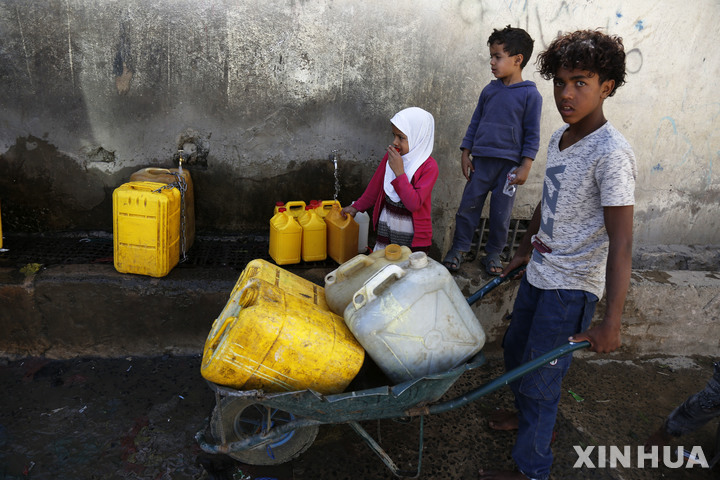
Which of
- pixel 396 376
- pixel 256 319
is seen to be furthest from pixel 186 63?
pixel 396 376

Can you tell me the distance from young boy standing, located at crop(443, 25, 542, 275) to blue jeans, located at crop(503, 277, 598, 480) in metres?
1.20

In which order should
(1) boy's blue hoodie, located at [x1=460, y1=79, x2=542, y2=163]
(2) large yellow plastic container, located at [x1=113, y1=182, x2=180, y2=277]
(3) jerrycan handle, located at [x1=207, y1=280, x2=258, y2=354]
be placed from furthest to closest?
(1) boy's blue hoodie, located at [x1=460, y1=79, x2=542, y2=163], (2) large yellow plastic container, located at [x1=113, y1=182, x2=180, y2=277], (3) jerrycan handle, located at [x1=207, y1=280, x2=258, y2=354]

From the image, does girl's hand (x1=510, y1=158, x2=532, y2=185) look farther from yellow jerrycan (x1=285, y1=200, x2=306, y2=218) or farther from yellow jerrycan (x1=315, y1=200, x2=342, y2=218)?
yellow jerrycan (x1=285, y1=200, x2=306, y2=218)

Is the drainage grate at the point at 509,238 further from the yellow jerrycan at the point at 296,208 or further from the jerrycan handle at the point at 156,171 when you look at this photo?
the jerrycan handle at the point at 156,171

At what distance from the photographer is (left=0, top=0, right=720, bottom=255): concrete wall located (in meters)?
3.82

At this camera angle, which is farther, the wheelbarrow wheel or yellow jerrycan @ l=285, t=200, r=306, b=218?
yellow jerrycan @ l=285, t=200, r=306, b=218

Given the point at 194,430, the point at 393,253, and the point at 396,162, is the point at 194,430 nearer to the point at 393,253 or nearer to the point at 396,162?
the point at 393,253

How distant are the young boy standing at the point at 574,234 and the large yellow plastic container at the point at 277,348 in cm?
96

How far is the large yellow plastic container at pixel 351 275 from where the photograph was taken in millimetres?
2471

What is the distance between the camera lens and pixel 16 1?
365cm

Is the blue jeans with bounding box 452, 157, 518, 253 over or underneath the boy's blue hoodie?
underneath

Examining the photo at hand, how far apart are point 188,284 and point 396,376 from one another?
6.51 feet

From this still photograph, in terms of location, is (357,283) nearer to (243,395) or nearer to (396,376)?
(396,376)

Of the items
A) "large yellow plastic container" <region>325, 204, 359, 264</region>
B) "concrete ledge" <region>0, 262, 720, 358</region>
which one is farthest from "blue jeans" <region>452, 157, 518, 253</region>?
"large yellow plastic container" <region>325, 204, 359, 264</region>
